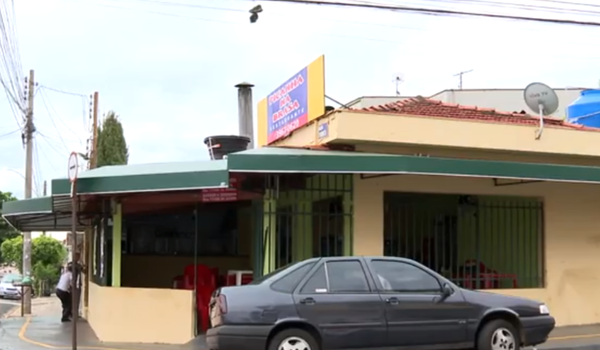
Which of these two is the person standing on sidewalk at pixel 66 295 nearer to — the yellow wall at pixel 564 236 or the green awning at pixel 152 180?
the green awning at pixel 152 180

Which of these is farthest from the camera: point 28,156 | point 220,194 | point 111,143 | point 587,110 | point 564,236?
point 111,143

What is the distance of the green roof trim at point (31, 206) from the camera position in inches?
495

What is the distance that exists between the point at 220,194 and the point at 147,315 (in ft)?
7.12

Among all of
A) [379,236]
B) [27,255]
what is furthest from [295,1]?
[27,255]

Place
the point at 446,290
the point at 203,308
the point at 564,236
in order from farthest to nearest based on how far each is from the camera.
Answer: the point at 564,236 < the point at 203,308 < the point at 446,290

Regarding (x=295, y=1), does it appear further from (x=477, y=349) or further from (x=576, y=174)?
(x=477, y=349)

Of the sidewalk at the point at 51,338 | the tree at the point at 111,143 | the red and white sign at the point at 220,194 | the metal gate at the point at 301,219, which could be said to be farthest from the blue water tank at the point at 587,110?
the tree at the point at 111,143

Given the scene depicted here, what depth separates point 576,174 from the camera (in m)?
11.8

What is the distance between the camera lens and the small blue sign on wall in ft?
39.3

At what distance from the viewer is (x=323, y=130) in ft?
39.8

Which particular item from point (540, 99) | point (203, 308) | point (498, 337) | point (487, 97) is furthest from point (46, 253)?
point (498, 337)

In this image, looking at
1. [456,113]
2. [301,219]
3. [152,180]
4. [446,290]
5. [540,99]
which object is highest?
[540,99]

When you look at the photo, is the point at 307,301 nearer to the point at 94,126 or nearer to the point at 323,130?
the point at 323,130

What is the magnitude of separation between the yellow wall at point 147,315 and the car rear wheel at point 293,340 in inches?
116
